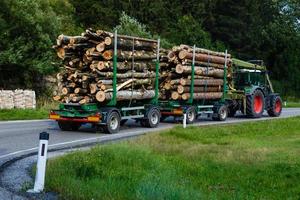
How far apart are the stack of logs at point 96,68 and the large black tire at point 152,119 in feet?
2.42

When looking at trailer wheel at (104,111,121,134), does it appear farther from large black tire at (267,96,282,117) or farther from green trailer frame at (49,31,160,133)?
large black tire at (267,96,282,117)

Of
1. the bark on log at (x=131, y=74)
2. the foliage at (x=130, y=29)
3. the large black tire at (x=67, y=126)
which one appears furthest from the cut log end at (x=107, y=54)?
the foliage at (x=130, y=29)

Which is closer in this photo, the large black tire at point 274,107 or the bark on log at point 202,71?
the bark on log at point 202,71

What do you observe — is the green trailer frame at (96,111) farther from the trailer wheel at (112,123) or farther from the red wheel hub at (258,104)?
the red wheel hub at (258,104)

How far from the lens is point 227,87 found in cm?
2733

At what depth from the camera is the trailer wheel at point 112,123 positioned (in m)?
19.6

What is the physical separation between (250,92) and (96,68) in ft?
34.5

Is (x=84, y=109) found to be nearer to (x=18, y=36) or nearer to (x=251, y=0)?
(x=18, y=36)

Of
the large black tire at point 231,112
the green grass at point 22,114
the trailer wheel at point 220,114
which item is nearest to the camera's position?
the trailer wheel at point 220,114

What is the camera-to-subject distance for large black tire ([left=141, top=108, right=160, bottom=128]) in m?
22.0

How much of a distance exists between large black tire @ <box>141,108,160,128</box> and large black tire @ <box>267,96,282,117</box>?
32.2 ft

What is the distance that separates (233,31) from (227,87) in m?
38.9

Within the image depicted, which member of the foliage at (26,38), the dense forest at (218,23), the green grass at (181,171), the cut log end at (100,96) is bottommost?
the green grass at (181,171)

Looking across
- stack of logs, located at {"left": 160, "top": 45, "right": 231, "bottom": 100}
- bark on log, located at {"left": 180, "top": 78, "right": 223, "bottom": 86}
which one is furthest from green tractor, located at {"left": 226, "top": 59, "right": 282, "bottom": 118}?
stack of logs, located at {"left": 160, "top": 45, "right": 231, "bottom": 100}
